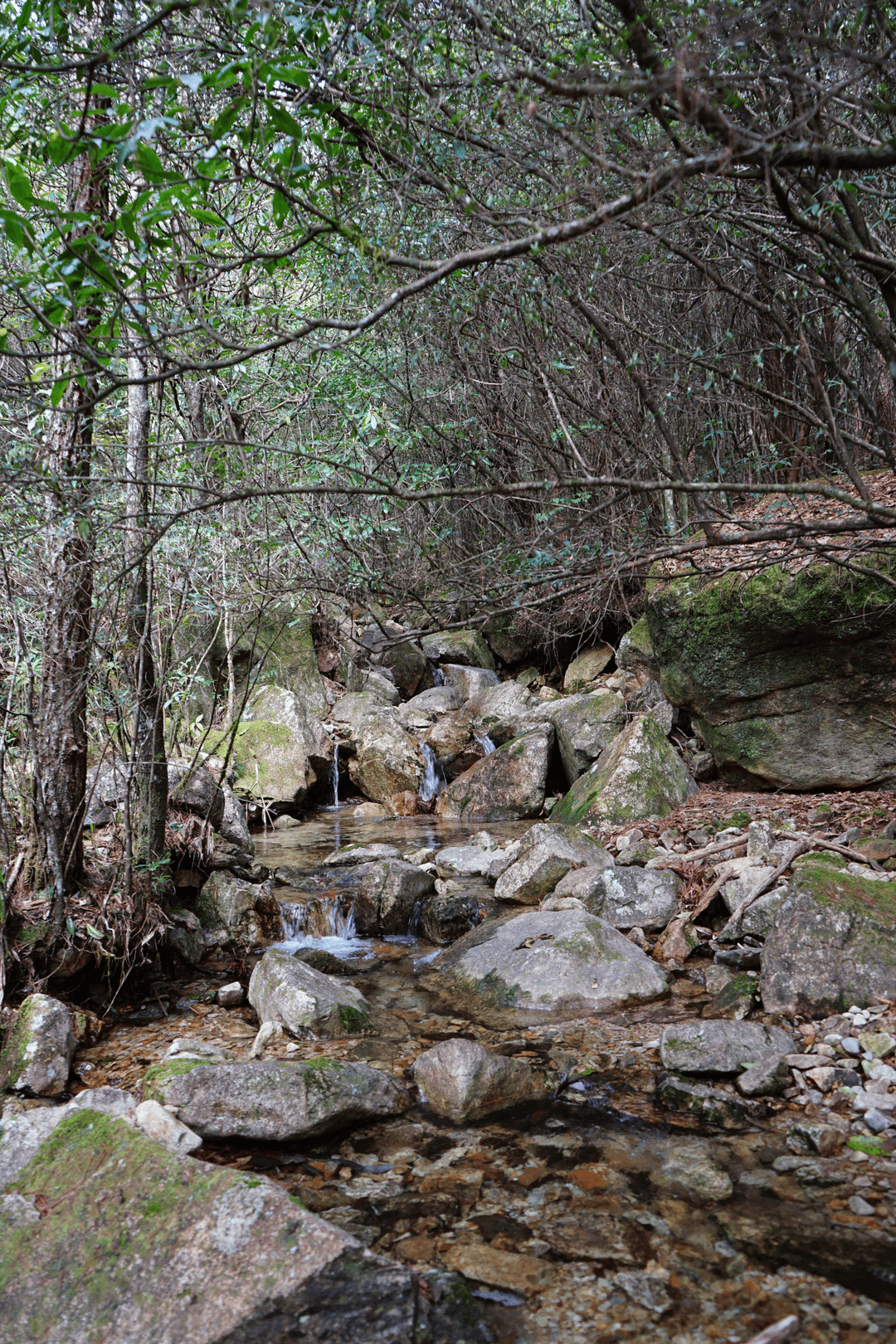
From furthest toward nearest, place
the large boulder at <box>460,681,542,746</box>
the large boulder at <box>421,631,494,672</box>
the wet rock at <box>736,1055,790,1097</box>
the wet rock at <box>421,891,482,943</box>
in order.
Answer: the large boulder at <box>421,631,494,672</box>
the large boulder at <box>460,681,542,746</box>
the wet rock at <box>421,891,482,943</box>
the wet rock at <box>736,1055,790,1097</box>

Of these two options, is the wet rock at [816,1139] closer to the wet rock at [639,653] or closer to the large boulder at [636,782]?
the large boulder at [636,782]

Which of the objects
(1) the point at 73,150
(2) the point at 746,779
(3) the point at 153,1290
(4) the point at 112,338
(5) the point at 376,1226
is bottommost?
(5) the point at 376,1226

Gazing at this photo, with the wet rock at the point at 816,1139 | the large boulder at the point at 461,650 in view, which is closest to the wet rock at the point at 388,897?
the wet rock at the point at 816,1139

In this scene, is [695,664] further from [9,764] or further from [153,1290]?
[153,1290]

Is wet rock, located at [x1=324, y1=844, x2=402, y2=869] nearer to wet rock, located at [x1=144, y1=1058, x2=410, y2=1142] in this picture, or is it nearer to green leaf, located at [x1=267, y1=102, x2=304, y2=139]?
wet rock, located at [x1=144, y1=1058, x2=410, y2=1142]

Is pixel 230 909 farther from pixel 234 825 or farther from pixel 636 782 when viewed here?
pixel 636 782

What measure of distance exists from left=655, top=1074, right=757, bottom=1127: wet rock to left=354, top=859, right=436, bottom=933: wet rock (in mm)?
3374

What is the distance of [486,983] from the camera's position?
17.3 ft

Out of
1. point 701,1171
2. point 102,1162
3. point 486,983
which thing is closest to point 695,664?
point 486,983

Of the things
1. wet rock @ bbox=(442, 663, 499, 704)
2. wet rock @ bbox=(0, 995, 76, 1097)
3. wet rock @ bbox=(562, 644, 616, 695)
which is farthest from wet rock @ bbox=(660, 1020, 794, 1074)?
wet rock @ bbox=(442, 663, 499, 704)

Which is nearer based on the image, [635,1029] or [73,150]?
[73,150]

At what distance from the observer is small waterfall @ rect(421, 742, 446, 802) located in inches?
474

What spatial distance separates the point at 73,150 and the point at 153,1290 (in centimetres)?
318

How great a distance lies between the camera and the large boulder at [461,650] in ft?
51.1
